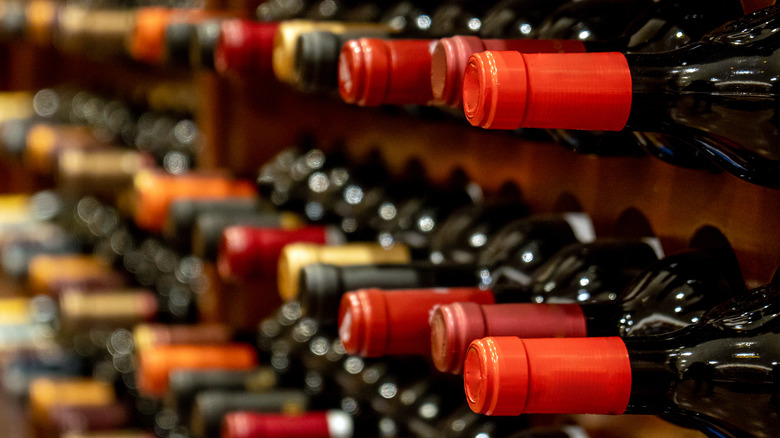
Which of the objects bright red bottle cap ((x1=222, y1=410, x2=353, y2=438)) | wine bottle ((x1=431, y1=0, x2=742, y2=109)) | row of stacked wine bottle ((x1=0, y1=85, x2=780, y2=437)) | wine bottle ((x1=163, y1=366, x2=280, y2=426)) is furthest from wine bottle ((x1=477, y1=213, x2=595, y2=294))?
wine bottle ((x1=163, y1=366, x2=280, y2=426))

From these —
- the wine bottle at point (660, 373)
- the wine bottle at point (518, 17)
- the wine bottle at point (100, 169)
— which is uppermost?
the wine bottle at point (518, 17)

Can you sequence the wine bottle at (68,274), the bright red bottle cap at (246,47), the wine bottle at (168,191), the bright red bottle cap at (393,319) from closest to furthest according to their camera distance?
1. the bright red bottle cap at (393,319)
2. the bright red bottle cap at (246,47)
3. the wine bottle at (168,191)
4. the wine bottle at (68,274)

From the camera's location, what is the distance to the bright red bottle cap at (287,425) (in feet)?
2.17

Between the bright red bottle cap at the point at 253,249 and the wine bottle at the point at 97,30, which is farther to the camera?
the wine bottle at the point at 97,30

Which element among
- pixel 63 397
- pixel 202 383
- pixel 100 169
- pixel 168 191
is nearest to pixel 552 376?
pixel 202 383

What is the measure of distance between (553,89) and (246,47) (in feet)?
1.38

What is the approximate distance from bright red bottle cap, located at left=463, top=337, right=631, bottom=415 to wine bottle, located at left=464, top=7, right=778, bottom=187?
0.25ft

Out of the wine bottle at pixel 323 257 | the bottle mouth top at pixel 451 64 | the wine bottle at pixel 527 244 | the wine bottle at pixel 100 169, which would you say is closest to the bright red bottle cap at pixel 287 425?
the wine bottle at pixel 323 257

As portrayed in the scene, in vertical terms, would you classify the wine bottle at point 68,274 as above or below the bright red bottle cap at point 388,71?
below

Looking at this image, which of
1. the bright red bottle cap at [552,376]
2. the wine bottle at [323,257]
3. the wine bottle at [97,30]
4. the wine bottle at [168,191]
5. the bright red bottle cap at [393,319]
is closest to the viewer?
the bright red bottle cap at [552,376]

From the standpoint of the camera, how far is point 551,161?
54 cm

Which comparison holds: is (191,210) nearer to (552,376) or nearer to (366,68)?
(366,68)

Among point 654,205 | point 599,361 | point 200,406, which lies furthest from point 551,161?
point 200,406

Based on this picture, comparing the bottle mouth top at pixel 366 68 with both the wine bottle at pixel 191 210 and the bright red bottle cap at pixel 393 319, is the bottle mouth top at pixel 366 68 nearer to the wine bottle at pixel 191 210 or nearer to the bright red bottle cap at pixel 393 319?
the bright red bottle cap at pixel 393 319
